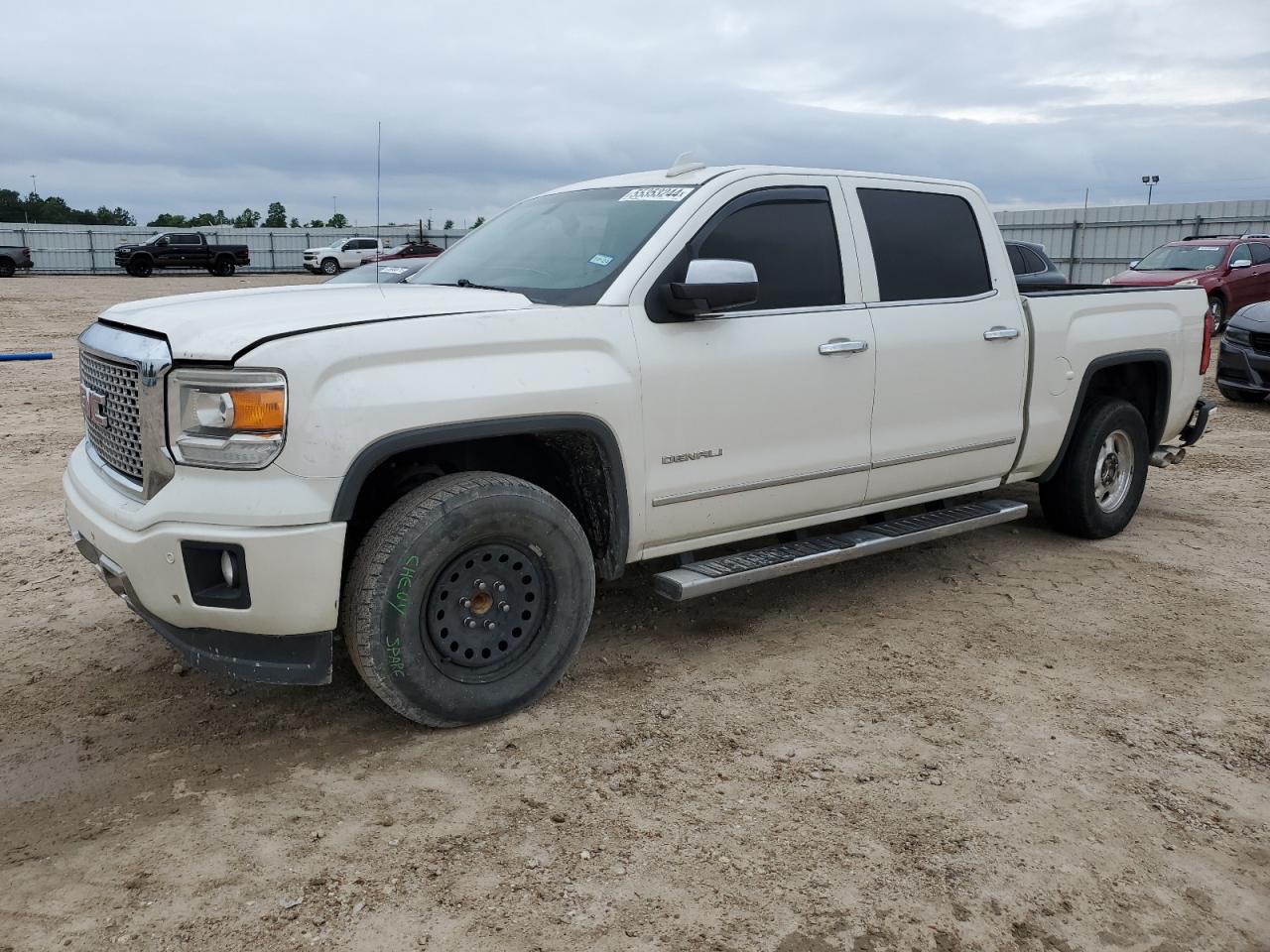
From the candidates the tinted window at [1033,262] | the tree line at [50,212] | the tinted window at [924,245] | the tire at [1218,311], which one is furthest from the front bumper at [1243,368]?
the tree line at [50,212]

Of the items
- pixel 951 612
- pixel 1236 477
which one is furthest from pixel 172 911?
pixel 1236 477

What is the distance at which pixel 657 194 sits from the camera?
4.38m

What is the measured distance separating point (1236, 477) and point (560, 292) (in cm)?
632

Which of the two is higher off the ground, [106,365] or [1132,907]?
[106,365]

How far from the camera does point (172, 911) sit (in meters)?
2.70

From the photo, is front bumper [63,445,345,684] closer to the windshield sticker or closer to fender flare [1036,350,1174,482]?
the windshield sticker

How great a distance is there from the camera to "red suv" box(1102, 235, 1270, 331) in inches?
679

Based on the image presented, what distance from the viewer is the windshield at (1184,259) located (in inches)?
698

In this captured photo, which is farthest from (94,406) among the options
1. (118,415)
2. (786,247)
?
(786,247)

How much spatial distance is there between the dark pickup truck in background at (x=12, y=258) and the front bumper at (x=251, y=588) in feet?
126

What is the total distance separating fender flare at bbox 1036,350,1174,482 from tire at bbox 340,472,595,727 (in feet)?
10.2

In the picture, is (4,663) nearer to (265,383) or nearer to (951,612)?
(265,383)

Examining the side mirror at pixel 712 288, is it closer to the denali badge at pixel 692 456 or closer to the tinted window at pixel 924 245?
the denali badge at pixel 692 456

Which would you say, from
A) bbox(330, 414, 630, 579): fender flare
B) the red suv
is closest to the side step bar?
bbox(330, 414, 630, 579): fender flare
